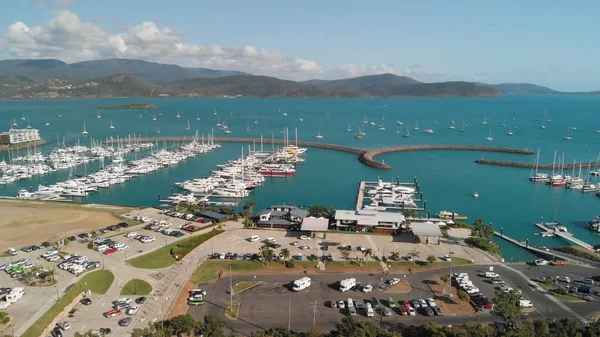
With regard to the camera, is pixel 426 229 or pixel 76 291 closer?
pixel 76 291

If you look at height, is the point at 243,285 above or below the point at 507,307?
below

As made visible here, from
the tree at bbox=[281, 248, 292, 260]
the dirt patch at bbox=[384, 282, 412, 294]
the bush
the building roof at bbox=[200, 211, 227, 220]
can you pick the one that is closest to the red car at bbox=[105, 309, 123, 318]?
the tree at bbox=[281, 248, 292, 260]

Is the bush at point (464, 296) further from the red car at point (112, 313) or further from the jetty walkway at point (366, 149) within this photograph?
the jetty walkway at point (366, 149)

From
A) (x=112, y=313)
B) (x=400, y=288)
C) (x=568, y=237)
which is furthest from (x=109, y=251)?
(x=568, y=237)

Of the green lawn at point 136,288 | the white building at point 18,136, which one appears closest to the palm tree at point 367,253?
the green lawn at point 136,288

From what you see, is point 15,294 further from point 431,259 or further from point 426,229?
point 426,229
